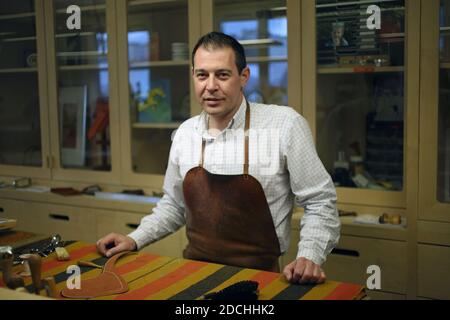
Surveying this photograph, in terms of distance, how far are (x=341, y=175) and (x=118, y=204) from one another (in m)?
1.05

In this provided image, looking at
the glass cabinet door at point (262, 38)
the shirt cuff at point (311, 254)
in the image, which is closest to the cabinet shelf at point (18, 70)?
the glass cabinet door at point (262, 38)

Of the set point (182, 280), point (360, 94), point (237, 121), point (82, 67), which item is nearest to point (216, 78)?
point (237, 121)

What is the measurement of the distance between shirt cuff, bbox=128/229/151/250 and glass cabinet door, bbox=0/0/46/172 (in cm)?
167

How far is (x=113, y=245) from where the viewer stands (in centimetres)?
147

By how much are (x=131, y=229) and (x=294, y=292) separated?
5.31ft

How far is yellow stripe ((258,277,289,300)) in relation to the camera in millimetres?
1112


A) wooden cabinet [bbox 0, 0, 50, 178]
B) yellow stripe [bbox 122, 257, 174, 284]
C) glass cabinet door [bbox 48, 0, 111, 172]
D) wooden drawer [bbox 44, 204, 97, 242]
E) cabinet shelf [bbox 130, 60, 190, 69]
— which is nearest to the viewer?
yellow stripe [bbox 122, 257, 174, 284]

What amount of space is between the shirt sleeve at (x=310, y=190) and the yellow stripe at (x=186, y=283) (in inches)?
12.2

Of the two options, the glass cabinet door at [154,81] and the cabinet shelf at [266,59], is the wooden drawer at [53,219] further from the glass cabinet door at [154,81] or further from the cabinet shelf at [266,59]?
the cabinet shelf at [266,59]

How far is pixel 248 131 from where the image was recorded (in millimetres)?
1732

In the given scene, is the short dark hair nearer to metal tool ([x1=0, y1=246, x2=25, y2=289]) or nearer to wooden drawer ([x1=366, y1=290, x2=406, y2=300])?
metal tool ([x1=0, y1=246, x2=25, y2=289])

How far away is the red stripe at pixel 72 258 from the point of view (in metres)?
1.33

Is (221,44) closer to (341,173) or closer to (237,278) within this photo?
(237,278)

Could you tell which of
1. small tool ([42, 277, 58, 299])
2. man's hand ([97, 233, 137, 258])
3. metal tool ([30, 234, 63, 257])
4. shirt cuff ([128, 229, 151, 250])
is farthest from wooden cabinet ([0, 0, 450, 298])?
small tool ([42, 277, 58, 299])
